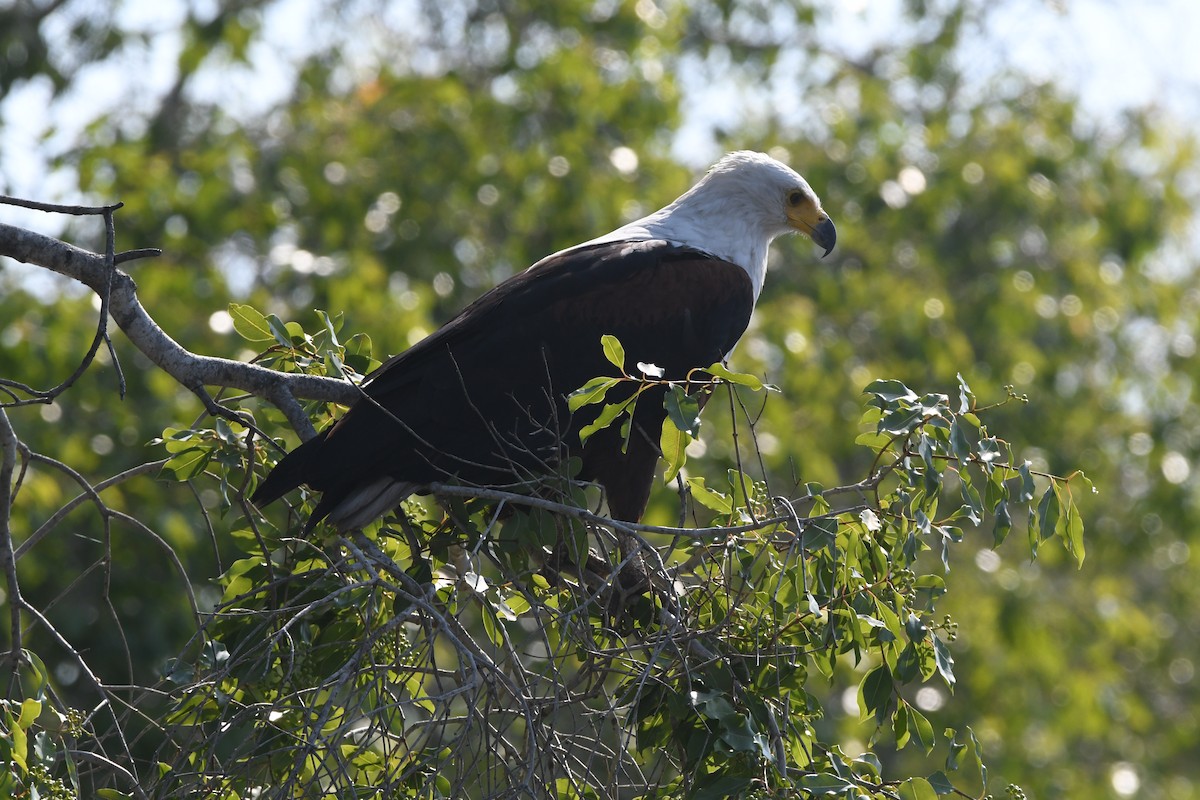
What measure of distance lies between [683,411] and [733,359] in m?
4.23

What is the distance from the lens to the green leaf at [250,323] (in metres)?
3.16

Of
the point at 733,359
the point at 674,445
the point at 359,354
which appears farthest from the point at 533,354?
the point at 733,359

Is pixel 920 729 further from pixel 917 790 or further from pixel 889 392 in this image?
pixel 889 392

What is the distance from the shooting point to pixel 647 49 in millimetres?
8141

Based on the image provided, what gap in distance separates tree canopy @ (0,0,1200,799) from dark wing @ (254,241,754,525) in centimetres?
18

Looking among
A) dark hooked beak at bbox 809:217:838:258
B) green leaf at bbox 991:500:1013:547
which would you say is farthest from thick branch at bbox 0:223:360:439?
dark hooked beak at bbox 809:217:838:258

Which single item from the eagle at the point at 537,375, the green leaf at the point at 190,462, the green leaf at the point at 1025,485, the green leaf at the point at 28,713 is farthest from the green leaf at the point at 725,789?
the green leaf at the point at 190,462

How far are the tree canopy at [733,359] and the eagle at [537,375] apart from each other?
0.51ft

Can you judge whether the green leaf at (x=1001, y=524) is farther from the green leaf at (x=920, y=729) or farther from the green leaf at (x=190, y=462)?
the green leaf at (x=190, y=462)

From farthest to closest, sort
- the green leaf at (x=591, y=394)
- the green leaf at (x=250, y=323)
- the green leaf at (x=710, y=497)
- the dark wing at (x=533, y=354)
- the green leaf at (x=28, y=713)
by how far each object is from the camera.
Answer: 1. the dark wing at (x=533, y=354)
2. the green leaf at (x=250, y=323)
3. the green leaf at (x=710, y=497)
4. the green leaf at (x=591, y=394)
5. the green leaf at (x=28, y=713)

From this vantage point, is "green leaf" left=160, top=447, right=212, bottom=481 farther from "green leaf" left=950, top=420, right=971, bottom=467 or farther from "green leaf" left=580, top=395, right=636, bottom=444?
"green leaf" left=950, top=420, right=971, bottom=467

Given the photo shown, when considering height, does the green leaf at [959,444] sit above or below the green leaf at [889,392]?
below

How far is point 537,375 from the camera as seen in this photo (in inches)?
141

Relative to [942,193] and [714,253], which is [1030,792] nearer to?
[942,193]
